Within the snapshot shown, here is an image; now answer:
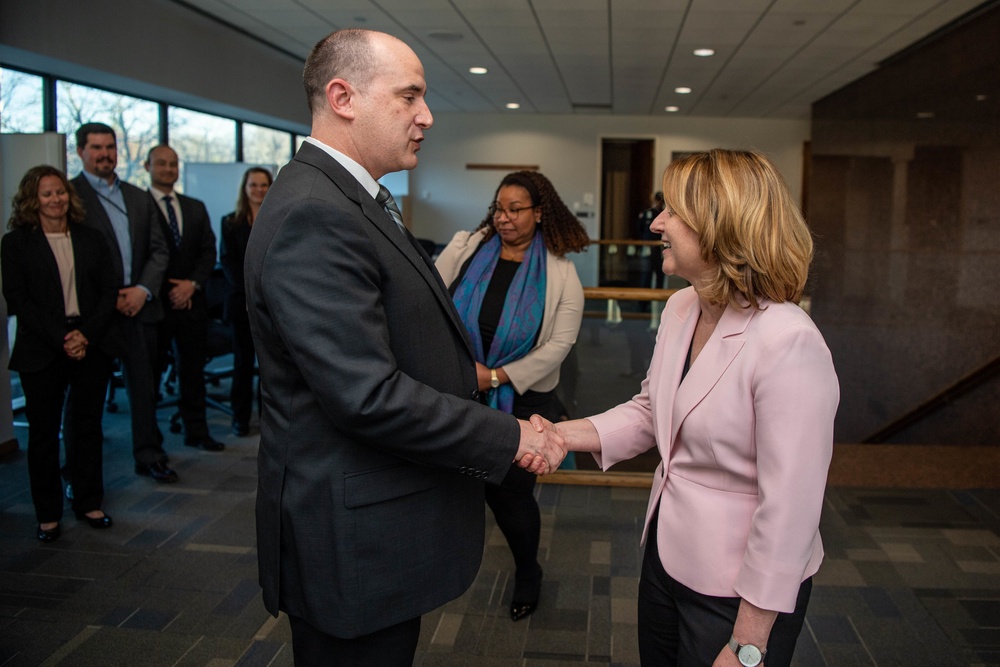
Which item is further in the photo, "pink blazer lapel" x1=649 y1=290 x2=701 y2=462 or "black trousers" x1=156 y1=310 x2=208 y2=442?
"black trousers" x1=156 y1=310 x2=208 y2=442

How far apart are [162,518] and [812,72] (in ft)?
32.1

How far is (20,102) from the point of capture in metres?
6.46

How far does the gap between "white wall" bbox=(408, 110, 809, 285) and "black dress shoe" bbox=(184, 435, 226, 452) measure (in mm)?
10877

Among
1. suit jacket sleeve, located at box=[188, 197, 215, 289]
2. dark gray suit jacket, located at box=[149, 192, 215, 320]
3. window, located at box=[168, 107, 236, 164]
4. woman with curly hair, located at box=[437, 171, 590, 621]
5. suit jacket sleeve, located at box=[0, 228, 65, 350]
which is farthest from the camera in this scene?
window, located at box=[168, 107, 236, 164]

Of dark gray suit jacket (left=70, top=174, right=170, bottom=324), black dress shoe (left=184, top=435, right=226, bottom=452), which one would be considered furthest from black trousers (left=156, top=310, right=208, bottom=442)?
dark gray suit jacket (left=70, top=174, right=170, bottom=324)

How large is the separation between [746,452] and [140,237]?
4196 millimetres

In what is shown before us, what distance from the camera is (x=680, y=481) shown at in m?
1.62

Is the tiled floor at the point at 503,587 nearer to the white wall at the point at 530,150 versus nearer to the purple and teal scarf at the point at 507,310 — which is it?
the purple and teal scarf at the point at 507,310

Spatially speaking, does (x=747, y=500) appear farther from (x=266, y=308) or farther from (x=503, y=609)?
(x=503, y=609)

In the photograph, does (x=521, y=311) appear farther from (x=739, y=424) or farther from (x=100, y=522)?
(x=100, y=522)

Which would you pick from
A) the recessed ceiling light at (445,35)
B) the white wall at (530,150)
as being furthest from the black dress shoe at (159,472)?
the white wall at (530,150)

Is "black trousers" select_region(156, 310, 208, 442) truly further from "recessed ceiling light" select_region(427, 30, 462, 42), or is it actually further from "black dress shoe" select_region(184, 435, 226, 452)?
"recessed ceiling light" select_region(427, 30, 462, 42)

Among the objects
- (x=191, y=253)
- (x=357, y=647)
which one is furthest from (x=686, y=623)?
(x=191, y=253)

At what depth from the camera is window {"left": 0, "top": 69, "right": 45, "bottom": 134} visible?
20.5 feet
